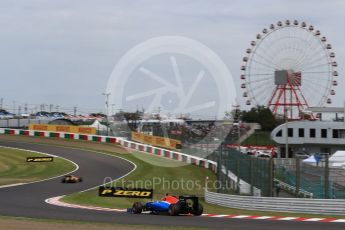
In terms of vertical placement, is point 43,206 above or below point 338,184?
below

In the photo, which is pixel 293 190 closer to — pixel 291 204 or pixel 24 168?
pixel 291 204

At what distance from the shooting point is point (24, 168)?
41312 millimetres

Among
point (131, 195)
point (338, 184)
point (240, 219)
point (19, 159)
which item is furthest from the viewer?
point (19, 159)

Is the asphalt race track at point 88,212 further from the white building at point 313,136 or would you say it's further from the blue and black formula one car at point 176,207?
the white building at point 313,136

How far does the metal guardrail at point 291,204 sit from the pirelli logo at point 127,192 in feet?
12.1

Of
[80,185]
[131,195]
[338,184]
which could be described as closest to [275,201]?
[338,184]

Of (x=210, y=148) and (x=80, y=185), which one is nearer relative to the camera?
(x=80, y=185)

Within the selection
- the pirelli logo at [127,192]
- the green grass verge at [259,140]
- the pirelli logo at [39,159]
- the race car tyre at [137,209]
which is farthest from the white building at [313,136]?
the race car tyre at [137,209]

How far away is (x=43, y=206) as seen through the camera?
838 inches

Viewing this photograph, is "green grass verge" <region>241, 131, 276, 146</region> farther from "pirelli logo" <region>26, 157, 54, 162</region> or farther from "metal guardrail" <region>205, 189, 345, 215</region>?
"metal guardrail" <region>205, 189, 345, 215</region>

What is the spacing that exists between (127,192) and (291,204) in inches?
295

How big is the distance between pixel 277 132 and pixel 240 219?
69.9 metres

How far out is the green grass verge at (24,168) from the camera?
119 ft

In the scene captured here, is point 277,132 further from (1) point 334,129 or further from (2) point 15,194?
(2) point 15,194
